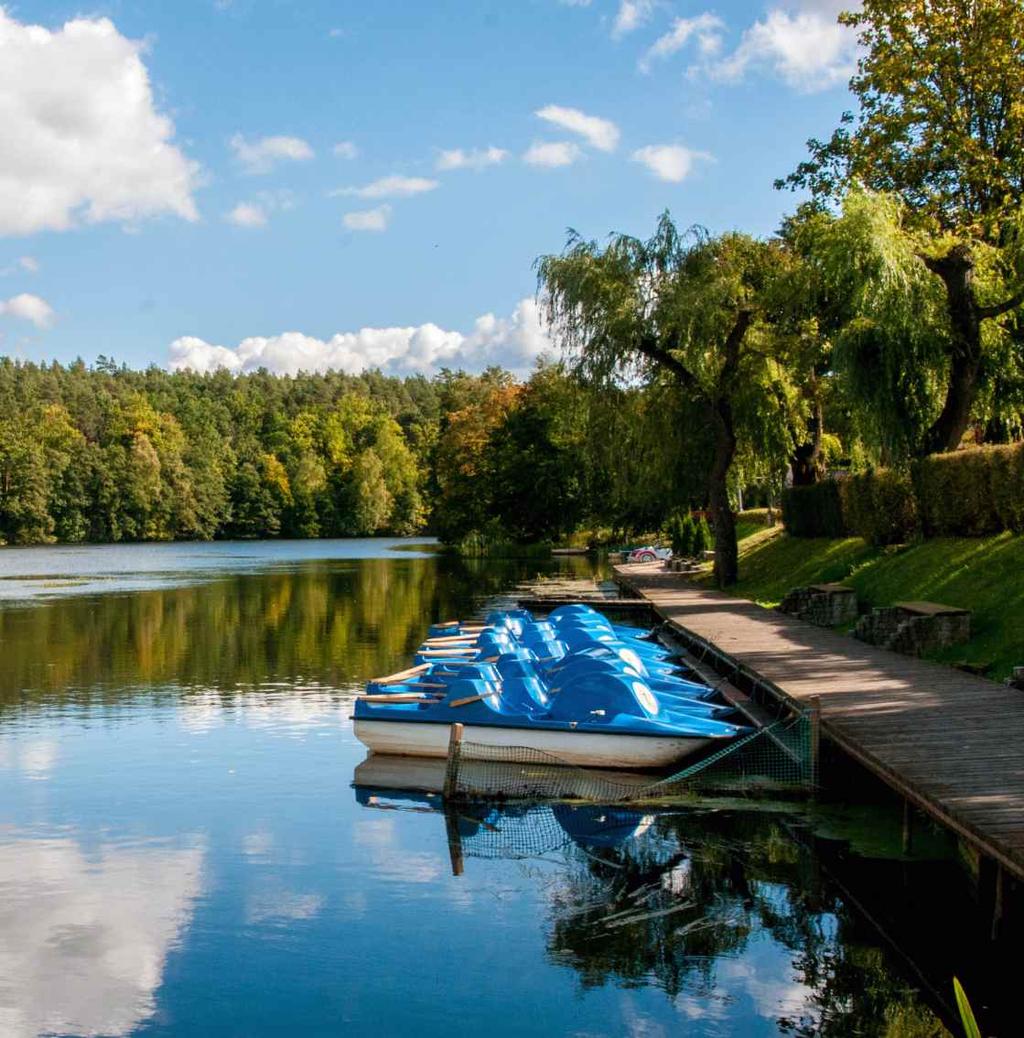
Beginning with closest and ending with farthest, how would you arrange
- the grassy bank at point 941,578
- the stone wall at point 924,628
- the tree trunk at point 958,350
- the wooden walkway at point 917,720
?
the wooden walkway at point 917,720 < the grassy bank at point 941,578 < the stone wall at point 924,628 < the tree trunk at point 958,350

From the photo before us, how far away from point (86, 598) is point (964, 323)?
29619 mm

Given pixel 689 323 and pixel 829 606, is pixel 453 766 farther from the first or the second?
pixel 689 323

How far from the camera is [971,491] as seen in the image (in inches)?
834

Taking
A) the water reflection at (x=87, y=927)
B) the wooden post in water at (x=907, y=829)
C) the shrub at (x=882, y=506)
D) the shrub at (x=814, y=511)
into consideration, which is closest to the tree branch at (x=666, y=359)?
the shrub at (x=814, y=511)

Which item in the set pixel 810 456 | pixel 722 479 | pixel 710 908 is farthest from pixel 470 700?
pixel 810 456

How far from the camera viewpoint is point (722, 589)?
33500 mm

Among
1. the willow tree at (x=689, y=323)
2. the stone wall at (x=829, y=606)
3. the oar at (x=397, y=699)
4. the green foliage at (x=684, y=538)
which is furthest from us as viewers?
the green foliage at (x=684, y=538)

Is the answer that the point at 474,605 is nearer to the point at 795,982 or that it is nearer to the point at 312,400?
the point at 795,982

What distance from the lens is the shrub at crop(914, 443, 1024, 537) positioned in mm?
19641

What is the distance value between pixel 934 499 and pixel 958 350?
3221mm

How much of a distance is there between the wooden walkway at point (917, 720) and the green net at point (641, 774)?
→ 1.66 ft

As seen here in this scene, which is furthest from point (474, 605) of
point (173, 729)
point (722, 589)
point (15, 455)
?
point (15, 455)

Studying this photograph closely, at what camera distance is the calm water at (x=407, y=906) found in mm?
7902

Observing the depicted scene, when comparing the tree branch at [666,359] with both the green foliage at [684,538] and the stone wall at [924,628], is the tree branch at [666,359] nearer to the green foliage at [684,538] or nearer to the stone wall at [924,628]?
the stone wall at [924,628]
